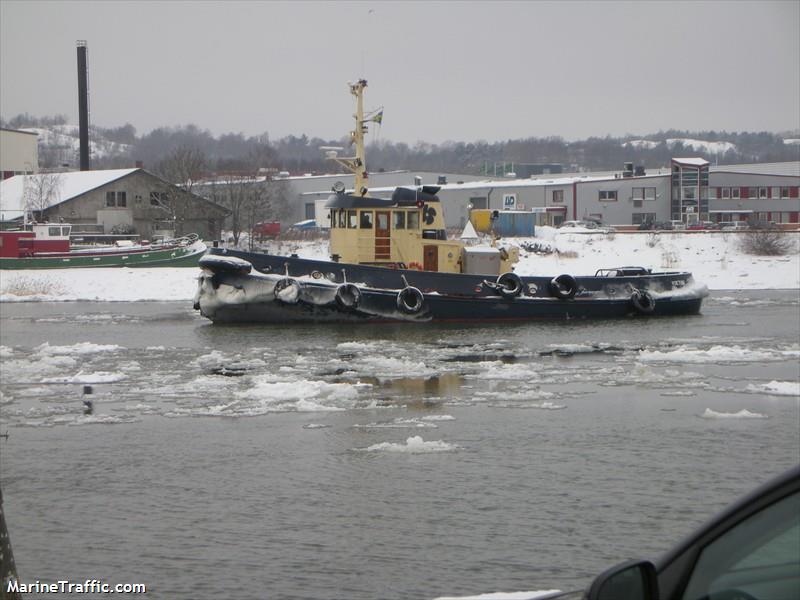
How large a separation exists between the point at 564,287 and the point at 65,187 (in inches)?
1482

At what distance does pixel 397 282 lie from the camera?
25031mm

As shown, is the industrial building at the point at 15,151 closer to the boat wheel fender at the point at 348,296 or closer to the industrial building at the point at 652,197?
the industrial building at the point at 652,197

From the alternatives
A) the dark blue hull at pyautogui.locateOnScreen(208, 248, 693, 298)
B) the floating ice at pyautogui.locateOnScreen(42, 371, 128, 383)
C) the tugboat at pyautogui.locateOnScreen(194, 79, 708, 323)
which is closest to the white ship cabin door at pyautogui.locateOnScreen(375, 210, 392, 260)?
the tugboat at pyautogui.locateOnScreen(194, 79, 708, 323)

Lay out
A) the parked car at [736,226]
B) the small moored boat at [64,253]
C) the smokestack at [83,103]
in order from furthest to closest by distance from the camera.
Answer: the smokestack at [83,103] → the parked car at [736,226] → the small moored boat at [64,253]

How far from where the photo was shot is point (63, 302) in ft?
111

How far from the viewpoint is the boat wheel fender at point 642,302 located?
26.5m

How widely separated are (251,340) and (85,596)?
50.3ft

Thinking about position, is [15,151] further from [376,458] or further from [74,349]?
[376,458]

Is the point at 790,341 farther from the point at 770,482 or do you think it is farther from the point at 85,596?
the point at 770,482

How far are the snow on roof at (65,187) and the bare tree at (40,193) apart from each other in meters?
0.07

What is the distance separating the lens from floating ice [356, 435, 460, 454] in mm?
11492

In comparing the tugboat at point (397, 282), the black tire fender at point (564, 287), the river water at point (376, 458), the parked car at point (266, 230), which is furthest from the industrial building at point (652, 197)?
the river water at point (376, 458)

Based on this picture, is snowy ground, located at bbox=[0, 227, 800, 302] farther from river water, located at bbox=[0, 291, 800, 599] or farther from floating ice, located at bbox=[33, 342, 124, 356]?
river water, located at bbox=[0, 291, 800, 599]

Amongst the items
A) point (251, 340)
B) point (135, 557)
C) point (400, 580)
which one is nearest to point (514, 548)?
point (400, 580)
